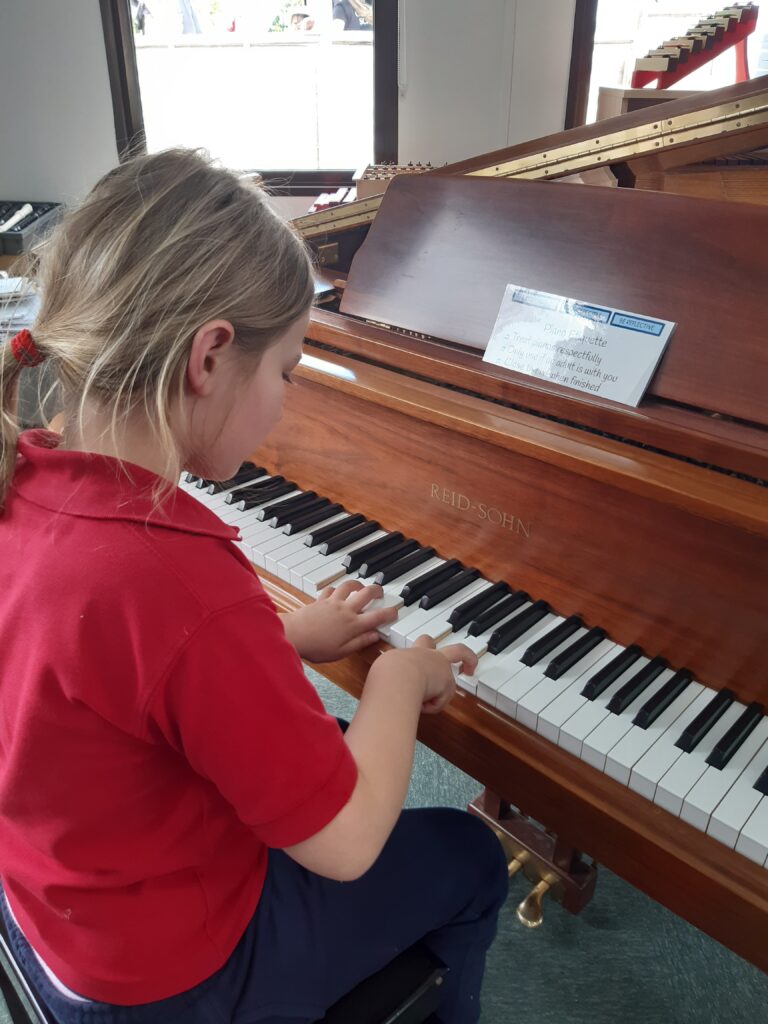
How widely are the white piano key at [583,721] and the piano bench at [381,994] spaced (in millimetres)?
301

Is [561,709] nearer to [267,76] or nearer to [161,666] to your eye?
[161,666]

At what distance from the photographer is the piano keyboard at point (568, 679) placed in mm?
867

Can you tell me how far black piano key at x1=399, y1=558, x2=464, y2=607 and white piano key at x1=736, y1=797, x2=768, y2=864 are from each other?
1.71ft

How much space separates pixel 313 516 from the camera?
4.67 ft

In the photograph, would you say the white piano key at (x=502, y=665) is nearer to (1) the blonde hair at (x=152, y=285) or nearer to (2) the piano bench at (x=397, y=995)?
(2) the piano bench at (x=397, y=995)

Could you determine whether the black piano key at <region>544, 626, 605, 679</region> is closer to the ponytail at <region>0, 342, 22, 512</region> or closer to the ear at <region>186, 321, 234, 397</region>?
the ear at <region>186, 321, 234, 397</region>

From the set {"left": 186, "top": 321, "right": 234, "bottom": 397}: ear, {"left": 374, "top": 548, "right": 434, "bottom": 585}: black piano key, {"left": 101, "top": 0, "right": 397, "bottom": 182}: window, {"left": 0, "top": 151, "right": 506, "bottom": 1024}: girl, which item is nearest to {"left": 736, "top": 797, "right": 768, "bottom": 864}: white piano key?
{"left": 0, "top": 151, "right": 506, "bottom": 1024}: girl

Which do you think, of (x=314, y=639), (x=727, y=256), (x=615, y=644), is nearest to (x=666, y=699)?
(x=615, y=644)

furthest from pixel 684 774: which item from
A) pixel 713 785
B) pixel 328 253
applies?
pixel 328 253

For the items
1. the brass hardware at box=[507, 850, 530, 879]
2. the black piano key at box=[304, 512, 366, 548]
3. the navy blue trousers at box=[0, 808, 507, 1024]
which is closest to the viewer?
the navy blue trousers at box=[0, 808, 507, 1024]

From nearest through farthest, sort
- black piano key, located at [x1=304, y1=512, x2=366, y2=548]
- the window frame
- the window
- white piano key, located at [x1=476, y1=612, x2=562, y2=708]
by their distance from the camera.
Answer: white piano key, located at [x1=476, y1=612, x2=562, y2=708] → black piano key, located at [x1=304, y1=512, x2=366, y2=548] → the window frame → the window

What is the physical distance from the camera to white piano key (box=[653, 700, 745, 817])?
0.86 m

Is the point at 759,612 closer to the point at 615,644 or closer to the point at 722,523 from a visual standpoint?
the point at 722,523

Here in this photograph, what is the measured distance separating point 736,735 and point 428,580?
0.48 m
